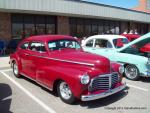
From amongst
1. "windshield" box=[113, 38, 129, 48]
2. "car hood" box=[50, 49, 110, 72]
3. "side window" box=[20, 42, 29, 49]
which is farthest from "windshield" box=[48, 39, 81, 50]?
"windshield" box=[113, 38, 129, 48]

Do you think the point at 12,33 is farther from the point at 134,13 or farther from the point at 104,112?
the point at 134,13

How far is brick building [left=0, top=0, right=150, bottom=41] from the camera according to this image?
15075 mm

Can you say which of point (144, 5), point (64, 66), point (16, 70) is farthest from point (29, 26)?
point (144, 5)

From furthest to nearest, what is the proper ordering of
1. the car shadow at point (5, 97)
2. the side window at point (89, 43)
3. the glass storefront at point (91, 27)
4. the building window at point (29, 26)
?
the glass storefront at point (91, 27)
the building window at point (29, 26)
the side window at point (89, 43)
the car shadow at point (5, 97)

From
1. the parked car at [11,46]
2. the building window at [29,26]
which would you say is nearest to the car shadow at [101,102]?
the parked car at [11,46]

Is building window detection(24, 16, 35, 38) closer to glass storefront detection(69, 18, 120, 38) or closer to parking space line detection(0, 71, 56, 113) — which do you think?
glass storefront detection(69, 18, 120, 38)

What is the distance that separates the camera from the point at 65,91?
554 cm

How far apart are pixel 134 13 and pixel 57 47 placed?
2051cm

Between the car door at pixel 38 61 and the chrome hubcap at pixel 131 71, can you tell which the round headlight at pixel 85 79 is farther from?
the chrome hubcap at pixel 131 71

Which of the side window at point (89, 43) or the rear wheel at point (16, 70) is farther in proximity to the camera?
the side window at point (89, 43)

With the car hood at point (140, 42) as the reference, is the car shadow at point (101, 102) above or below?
below

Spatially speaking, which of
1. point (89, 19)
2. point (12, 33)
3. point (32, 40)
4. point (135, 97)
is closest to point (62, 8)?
point (12, 33)

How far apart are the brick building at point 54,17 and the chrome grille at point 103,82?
10256 mm

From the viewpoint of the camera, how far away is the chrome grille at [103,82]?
517 cm
